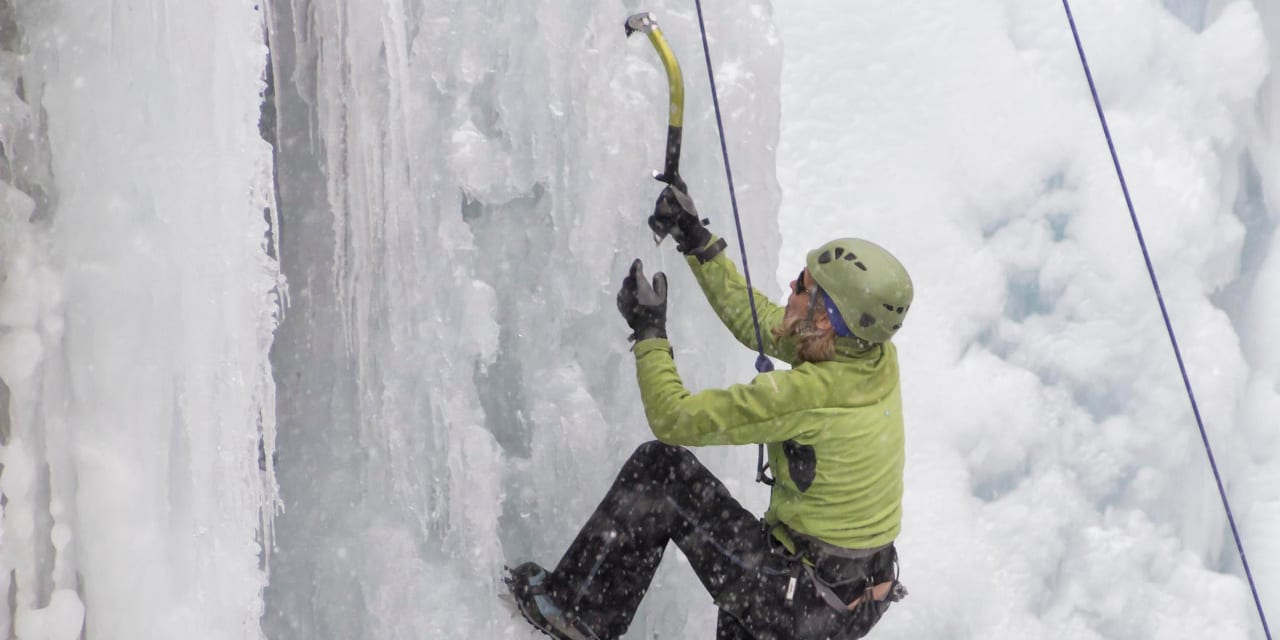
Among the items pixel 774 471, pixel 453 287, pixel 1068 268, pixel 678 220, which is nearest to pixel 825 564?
pixel 774 471

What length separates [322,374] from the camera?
3.07 m

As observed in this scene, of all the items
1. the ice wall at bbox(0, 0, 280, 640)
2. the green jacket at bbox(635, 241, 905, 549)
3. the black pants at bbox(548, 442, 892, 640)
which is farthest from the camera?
the black pants at bbox(548, 442, 892, 640)

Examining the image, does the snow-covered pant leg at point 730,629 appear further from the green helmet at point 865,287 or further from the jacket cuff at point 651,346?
the green helmet at point 865,287

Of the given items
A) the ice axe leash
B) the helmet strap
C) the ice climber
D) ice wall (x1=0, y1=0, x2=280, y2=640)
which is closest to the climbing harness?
the ice climber

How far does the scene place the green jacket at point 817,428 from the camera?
8.19ft

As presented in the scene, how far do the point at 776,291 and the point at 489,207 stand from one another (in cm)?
96

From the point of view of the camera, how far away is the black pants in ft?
9.02

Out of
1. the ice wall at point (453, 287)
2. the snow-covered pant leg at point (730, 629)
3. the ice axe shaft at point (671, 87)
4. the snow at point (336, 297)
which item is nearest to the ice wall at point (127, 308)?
the snow at point (336, 297)

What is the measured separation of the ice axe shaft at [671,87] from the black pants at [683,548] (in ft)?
2.04

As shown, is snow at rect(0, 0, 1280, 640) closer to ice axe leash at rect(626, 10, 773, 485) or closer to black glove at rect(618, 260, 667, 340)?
ice axe leash at rect(626, 10, 773, 485)

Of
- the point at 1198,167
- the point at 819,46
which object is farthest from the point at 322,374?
the point at 1198,167

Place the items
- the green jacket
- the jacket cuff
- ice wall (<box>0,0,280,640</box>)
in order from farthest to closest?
1. the jacket cuff
2. the green jacket
3. ice wall (<box>0,0,280,640</box>)

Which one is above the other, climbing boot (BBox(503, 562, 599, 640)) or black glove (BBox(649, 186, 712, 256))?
black glove (BBox(649, 186, 712, 256))

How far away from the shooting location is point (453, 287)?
3158 mm
